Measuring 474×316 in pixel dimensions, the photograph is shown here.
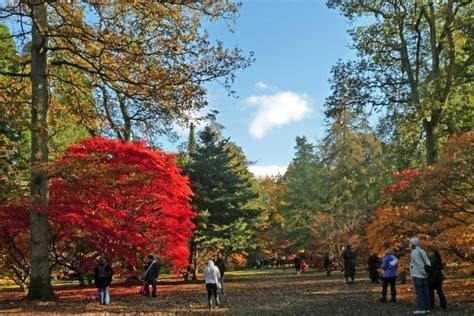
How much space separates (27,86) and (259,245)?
20.0m

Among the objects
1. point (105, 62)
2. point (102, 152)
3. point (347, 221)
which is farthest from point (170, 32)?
point (347, 221)

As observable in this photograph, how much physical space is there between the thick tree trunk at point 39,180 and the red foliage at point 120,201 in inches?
24.9

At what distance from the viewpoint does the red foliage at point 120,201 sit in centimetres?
1566

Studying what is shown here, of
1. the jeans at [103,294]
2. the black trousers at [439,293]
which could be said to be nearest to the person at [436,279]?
the black trousers at [439,293]

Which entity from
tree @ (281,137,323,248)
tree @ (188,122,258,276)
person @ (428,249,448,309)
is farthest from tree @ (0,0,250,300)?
tree @ (281,137,323,248)

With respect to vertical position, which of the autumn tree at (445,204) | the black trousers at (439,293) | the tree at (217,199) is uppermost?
the tree at (217,199)

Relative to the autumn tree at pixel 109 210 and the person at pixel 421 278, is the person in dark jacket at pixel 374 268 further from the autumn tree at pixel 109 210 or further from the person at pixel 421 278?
the person at pixel 421 278

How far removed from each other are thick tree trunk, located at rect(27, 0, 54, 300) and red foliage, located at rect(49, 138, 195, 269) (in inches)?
24.9

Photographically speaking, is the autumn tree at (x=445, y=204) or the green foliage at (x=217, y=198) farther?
the green foliage at (x=217, y=198)

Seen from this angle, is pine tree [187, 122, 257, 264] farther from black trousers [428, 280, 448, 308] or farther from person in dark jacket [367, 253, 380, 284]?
black trousers [428, 280, 448, 308]

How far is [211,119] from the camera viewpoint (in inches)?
571

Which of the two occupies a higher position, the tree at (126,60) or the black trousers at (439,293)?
the tree at (126,60)

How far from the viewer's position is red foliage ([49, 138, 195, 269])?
15.7 m

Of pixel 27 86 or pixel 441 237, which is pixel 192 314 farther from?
pixel 27 86
